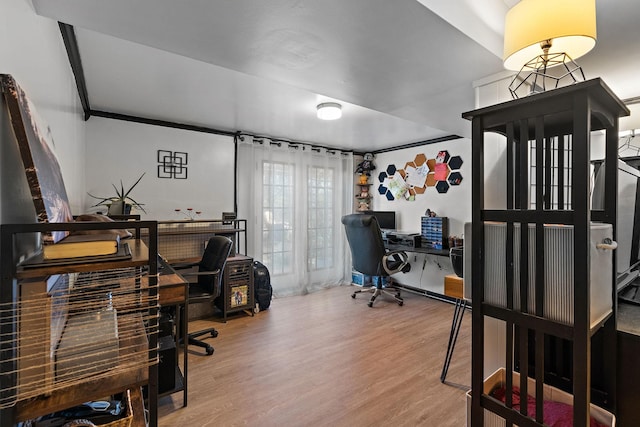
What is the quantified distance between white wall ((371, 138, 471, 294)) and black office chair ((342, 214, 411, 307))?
442 millimetres

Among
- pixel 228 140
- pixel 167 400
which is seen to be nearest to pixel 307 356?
pixel 167 400

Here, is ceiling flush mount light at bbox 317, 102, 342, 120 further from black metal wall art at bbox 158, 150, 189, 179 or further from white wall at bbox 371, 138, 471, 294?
white wall at bbox 371, 138, 471, 294

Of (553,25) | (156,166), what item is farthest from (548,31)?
(156,166)

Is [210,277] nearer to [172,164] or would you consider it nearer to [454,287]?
[172,164]

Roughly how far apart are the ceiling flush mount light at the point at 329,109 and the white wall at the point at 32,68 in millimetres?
1875

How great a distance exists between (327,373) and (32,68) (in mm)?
2393

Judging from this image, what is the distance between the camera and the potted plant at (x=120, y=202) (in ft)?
8.73

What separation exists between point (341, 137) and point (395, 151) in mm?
1145

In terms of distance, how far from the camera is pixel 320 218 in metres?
4.86

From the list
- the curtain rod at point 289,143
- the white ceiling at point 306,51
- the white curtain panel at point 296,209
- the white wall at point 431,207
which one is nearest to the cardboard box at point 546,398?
the white ceiling at point 306,51

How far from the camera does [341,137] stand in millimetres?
4301

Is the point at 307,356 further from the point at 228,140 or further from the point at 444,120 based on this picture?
the point at 228,140

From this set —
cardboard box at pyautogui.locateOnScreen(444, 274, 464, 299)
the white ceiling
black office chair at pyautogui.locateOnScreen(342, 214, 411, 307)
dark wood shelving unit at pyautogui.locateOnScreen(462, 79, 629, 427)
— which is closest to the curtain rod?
the white ceiling

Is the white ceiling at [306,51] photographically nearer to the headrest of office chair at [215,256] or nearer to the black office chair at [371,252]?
the headrest of office chair at [215,256]
